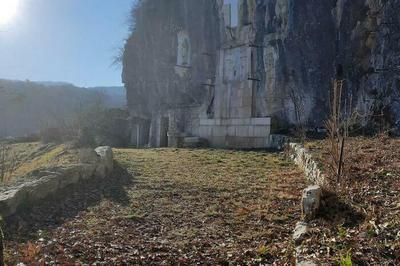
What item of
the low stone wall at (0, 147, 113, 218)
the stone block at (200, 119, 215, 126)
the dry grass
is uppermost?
the stone block at (200, 119, 215, 126)

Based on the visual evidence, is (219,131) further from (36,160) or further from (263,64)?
(36,160)

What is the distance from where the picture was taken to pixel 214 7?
786 inches

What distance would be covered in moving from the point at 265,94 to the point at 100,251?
13.3 m

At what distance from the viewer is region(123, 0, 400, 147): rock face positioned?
13797mm

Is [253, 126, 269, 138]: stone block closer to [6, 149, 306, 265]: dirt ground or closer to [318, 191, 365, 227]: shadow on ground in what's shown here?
[6, 149, 306, 265]: dirt ground

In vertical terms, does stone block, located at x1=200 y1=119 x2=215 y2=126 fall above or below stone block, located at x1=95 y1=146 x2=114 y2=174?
above

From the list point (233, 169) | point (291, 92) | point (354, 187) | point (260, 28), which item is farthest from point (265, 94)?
point (354, 187)

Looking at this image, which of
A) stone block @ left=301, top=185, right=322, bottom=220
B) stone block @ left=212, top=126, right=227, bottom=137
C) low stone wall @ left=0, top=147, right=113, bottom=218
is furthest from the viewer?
stone block @ left=212, top=126, right=227, bottom=137

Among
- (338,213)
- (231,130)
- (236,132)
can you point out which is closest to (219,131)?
(231,130)

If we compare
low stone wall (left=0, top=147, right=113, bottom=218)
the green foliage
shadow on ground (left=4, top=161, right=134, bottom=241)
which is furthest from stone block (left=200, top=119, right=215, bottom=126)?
the green foliage

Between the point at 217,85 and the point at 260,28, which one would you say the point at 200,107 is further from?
the point at 260,28

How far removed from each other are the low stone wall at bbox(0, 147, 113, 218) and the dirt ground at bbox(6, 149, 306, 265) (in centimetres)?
18

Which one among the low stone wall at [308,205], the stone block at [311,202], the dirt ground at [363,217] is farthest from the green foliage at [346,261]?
the stone block at [311,202]

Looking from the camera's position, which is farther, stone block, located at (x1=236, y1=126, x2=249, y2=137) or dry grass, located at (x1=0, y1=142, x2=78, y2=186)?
stone block, located at (x1=236, y1=126, x2=249, y2=137)
